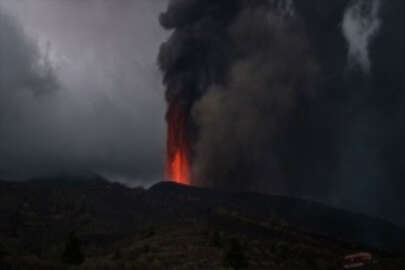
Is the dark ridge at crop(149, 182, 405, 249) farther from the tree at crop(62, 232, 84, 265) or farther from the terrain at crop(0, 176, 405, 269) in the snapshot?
the tree at crop(62, 232, 84, 265)

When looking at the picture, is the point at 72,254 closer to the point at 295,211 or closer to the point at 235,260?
the point at 235,260

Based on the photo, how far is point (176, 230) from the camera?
93.0 meters

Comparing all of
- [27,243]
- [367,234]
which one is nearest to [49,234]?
[27,243]

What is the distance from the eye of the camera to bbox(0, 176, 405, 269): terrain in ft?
216

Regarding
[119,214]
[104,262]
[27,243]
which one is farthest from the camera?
[119,214]

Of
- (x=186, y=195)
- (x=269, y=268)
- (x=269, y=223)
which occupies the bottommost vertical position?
(x=269, y=268)

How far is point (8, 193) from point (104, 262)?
105337mm

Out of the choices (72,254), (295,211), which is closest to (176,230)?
(72,254)

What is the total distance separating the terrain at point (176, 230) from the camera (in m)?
65.7

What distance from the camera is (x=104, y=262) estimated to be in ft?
206

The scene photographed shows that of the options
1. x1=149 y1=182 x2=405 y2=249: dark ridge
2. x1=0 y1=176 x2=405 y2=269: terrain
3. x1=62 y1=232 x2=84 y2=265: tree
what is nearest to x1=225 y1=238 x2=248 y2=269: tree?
x1=0 y1=176 x2=405 y2=269: terrain

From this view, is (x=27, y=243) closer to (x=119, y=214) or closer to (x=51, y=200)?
(x=119, y=214)

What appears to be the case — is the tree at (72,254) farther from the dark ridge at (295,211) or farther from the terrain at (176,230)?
the dark ridge at (295,211)

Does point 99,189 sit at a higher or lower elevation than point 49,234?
higher
